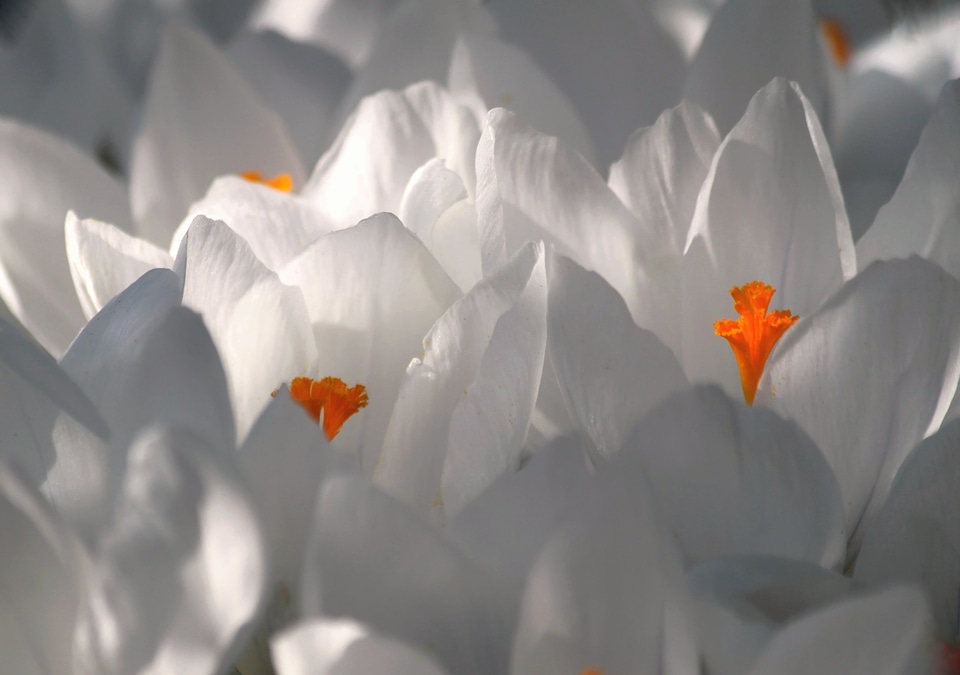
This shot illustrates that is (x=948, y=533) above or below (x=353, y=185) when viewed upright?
below

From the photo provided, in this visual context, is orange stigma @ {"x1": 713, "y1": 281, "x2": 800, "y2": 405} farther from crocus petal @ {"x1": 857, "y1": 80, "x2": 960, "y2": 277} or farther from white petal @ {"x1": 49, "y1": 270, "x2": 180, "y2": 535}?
white petal @ {"x1": 49, "y1": 270, "x2": 180, "y2": 535}

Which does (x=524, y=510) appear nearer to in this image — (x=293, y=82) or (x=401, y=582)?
(x=401, y=582)

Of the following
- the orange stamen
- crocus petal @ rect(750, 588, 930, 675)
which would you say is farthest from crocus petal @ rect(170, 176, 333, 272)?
the orange stamen

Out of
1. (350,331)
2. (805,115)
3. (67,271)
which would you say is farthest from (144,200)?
(805,115)

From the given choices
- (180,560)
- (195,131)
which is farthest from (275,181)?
(180,560)

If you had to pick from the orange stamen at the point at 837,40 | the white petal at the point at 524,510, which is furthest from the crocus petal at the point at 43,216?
the orange stamen at the point at 837,40

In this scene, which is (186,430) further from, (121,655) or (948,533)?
(948,533)

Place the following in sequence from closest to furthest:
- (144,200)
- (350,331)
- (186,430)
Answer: (186,430)
(350,331)
(144,200)

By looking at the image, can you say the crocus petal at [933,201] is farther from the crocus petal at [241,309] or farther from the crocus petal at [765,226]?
the crocus petal at [241,309]
